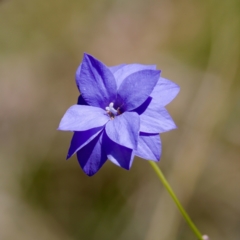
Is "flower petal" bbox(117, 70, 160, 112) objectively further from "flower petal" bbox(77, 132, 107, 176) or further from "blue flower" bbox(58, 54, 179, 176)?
"flower petal" bbox(77, 132, 107, 176)

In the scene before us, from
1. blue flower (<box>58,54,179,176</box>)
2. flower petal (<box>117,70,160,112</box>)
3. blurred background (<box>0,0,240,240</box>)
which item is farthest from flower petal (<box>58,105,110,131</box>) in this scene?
blurred background (<box>0,0,240,240</box>)

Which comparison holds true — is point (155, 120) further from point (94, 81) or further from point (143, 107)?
point (94, 81)

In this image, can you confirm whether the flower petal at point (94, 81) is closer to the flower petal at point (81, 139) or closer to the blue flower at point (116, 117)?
the blue flower at point (116, 117)

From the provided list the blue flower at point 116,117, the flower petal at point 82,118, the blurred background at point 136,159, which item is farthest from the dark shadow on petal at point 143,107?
the blurred background at point 136,159

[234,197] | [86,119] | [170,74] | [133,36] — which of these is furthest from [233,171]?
[86,119]

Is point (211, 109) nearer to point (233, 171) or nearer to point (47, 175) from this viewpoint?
point (233, 171)
